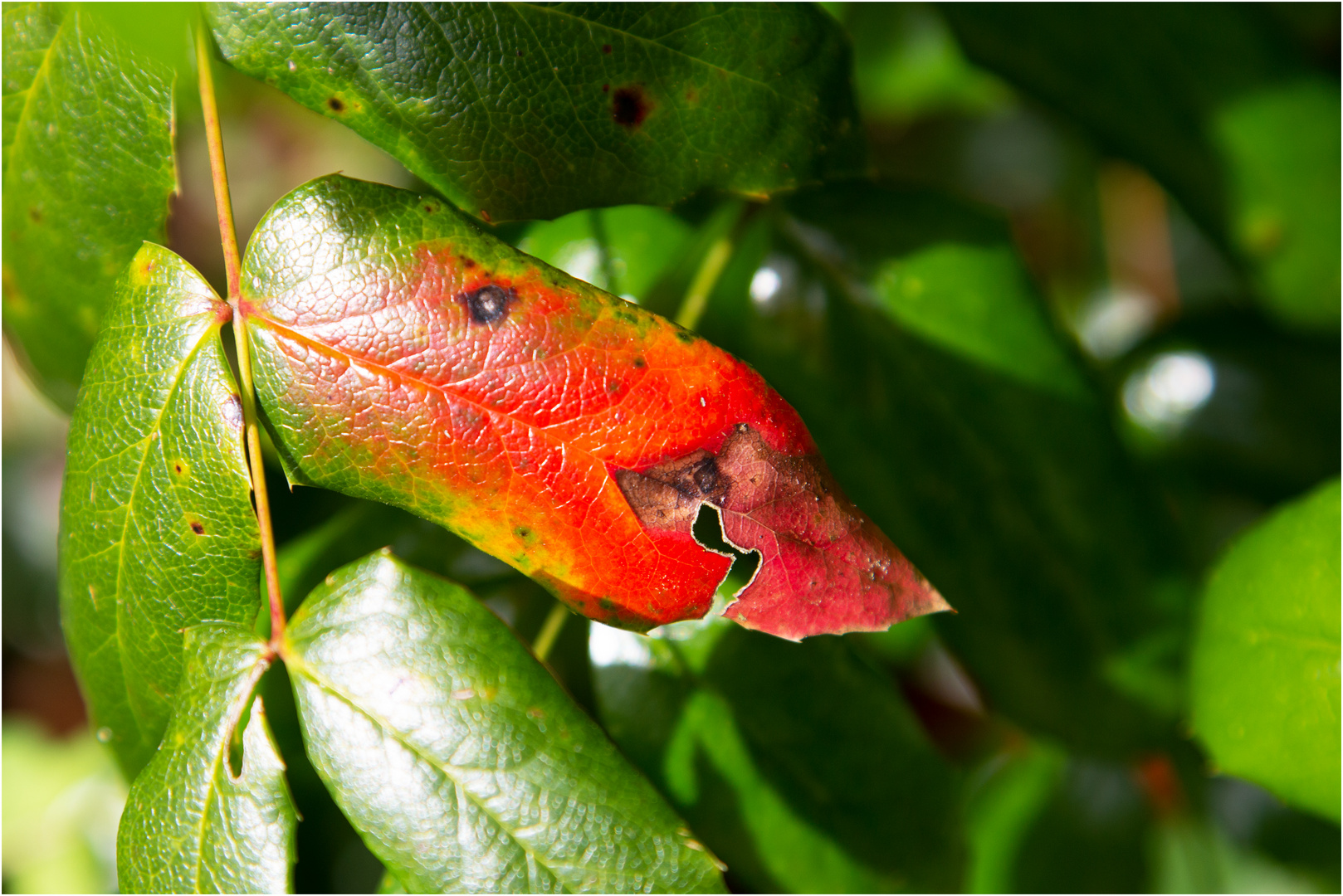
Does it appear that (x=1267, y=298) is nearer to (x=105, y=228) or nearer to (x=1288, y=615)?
(x=1288, y=615)

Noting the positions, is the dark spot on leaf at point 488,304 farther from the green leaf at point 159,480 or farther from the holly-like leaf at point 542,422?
the green leaf at point 159,480

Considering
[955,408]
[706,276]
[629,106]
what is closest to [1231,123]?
[955,408]

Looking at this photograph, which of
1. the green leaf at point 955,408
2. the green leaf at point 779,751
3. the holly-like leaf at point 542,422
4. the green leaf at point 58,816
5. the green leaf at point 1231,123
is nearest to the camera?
the holly-like leaf at point 542,422

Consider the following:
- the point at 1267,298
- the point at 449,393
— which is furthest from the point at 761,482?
the point at 1267,298

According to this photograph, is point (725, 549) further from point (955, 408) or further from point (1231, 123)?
point (1231, 123)

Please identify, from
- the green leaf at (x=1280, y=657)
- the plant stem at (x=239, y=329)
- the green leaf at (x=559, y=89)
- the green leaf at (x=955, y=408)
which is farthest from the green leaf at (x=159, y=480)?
the green leaf at (x=1280, y=657)

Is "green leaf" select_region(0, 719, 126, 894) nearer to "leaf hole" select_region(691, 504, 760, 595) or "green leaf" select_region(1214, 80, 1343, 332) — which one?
"leaf hole" select_region(691, 504, 760, 595)

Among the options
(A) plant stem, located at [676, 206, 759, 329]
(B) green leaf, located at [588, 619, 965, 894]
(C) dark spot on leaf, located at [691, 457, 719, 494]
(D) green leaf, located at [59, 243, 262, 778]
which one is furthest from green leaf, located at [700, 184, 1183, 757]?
(D) green leaf, located at [59, 243, 262, 778]
